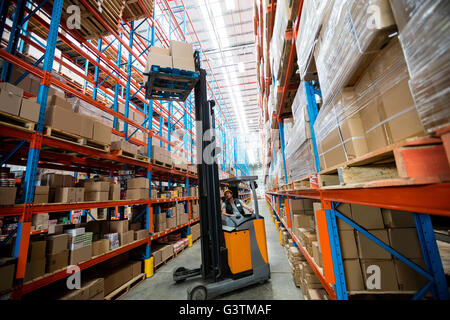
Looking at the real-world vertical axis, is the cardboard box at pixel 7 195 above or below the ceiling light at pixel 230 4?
below

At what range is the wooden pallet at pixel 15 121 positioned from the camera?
6.81 feet

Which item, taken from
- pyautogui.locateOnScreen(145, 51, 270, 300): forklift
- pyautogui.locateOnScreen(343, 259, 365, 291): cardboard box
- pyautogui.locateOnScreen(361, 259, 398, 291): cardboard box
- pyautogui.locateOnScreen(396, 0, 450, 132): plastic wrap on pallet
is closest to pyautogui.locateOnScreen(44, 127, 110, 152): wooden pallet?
pyautogui.locateOnScreen(145, 51, 270, 300): forklift

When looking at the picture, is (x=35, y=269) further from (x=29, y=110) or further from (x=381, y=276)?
(x=381, y=276)

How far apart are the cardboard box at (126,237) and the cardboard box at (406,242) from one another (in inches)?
164

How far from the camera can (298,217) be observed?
339 centimetres

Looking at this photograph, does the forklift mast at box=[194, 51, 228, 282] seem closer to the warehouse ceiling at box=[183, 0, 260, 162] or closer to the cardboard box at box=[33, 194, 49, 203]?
the cardboard box at box=[33, 194, 49, 203]

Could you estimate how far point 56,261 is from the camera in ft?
8.25

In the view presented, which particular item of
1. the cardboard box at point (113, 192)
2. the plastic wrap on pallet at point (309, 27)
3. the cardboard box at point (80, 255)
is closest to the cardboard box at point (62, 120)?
the cardboard box at point (113, 192)

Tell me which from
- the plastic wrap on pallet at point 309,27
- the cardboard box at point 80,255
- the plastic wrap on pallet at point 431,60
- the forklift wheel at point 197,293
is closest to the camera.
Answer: the plastic wrap on pallet at point 431,60

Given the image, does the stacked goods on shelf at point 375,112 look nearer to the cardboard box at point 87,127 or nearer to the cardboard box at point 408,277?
the cardboard box at point 408,277

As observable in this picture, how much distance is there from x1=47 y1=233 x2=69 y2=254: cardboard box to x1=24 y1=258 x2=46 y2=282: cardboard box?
16 cm
